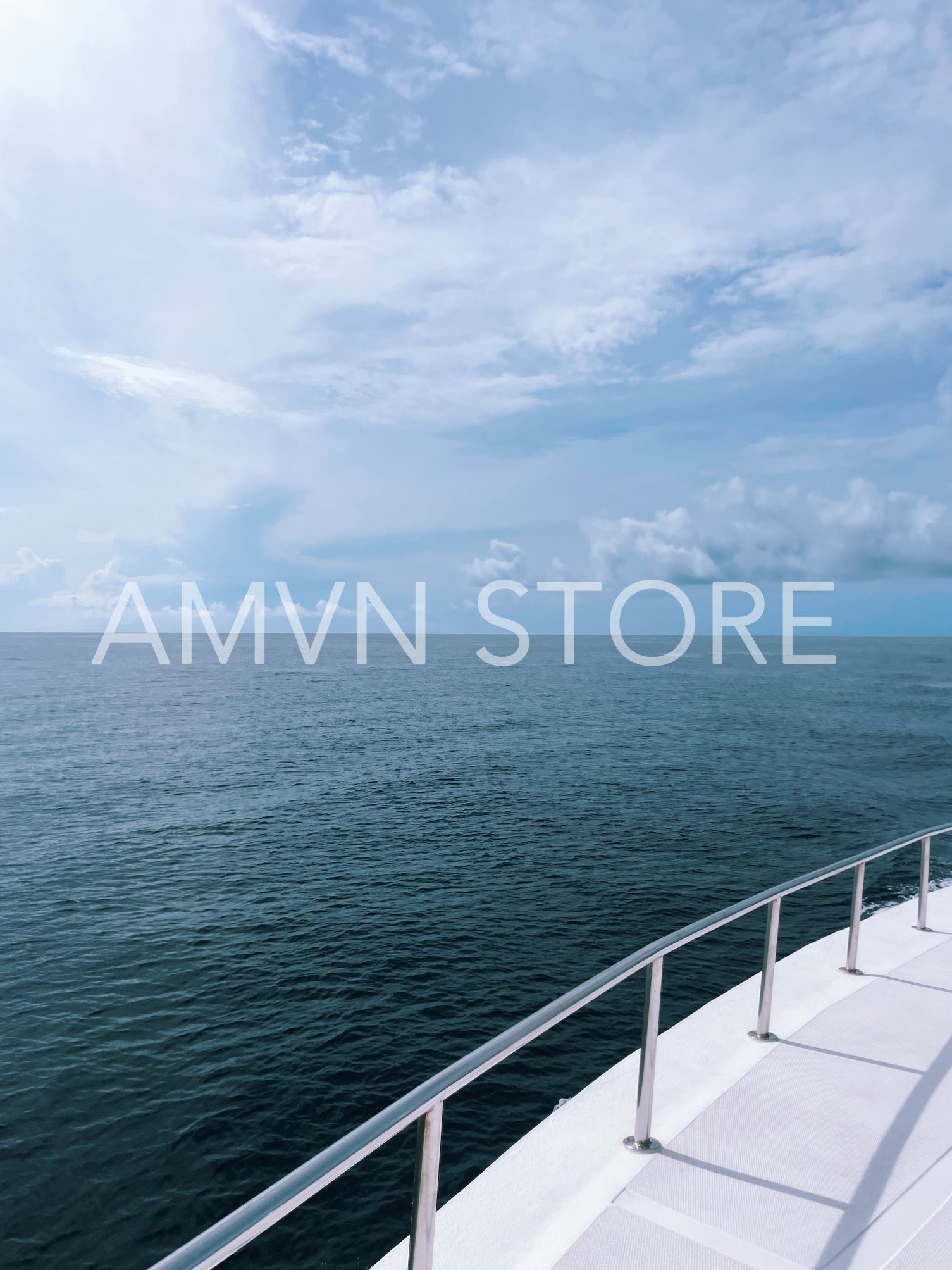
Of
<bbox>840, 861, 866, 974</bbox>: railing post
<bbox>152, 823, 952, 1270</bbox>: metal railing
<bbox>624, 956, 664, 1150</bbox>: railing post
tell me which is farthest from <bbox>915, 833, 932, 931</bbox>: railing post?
<bbox>624, 956, 664, 1150</bbox>: railing post

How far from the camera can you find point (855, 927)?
5.28 metres

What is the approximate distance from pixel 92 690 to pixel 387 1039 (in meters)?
82.5

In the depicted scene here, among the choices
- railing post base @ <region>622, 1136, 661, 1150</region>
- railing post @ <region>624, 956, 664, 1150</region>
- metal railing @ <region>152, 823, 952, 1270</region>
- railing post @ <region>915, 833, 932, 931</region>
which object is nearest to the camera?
metal railing @ <region>152, 823, 952, 1270</region>

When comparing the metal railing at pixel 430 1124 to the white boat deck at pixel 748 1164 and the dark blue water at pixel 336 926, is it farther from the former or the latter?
the dark blue water at pixel 336 926

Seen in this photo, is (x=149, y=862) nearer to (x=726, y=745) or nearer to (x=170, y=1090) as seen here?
(x=170, y=1090)

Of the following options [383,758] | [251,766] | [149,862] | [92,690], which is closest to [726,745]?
[383,758]

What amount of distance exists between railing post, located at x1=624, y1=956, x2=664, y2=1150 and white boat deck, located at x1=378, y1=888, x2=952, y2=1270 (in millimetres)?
→ 70

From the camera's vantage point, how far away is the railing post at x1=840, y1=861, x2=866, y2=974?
499cm

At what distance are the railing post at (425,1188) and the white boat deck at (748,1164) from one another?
81cm

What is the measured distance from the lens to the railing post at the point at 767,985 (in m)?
4.35

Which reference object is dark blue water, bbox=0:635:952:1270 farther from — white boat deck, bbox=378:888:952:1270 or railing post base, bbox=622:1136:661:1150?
railing post base, bbox=622:1136:661:1150

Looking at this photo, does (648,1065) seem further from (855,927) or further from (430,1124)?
(855,927)

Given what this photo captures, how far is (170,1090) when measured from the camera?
501 inches

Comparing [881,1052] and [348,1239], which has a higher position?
[881,1052]
